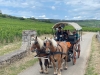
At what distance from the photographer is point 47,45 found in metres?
9.43

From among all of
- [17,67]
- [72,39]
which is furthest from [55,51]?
[72,39]

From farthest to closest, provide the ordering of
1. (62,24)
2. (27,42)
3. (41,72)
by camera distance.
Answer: (27,42) < (62,24) < (41,72)

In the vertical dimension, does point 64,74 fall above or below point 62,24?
below

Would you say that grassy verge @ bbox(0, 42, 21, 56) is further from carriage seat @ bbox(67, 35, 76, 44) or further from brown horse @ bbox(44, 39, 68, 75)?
brown horse @ bbox(44, 39, 68, 75)

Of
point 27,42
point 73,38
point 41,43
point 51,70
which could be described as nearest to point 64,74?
point 51,70

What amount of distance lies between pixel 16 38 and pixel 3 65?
12.1m

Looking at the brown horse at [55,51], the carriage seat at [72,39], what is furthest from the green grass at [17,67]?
the carriage seat at [72,39]

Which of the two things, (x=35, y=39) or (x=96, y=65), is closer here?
(x=35, y=39)

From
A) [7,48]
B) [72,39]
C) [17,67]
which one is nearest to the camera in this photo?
[17,67]

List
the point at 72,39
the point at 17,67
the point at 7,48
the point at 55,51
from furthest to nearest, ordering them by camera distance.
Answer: the point at 7,48, the point at 72,39, the point at 17,67, the point at 55,51

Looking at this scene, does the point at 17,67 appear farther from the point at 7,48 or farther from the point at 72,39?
the point at 7,48

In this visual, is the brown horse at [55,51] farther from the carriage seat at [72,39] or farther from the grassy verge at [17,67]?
the carriage seat at [72,39]

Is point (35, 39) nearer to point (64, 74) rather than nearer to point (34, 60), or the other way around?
point (64, 74)

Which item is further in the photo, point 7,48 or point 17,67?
point 7,48
